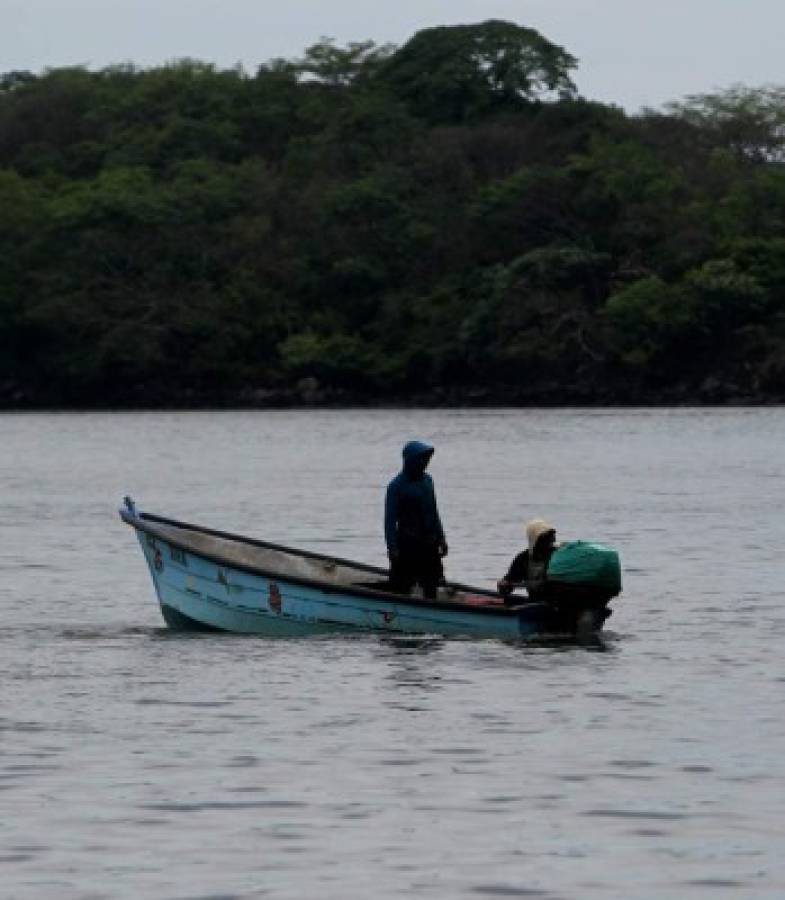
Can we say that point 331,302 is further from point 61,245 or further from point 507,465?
point 507,465

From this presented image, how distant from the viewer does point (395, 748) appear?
18953 millimetres

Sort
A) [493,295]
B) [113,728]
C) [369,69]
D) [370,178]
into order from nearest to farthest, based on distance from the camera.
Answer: [113,728]
[493,295]
[370,178]
[369,69]

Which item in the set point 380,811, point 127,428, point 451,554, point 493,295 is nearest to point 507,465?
point 451,554

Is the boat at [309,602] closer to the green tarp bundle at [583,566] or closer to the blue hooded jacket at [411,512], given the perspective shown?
the green tarp bundle at [583,566]

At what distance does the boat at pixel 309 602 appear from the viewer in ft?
80.6

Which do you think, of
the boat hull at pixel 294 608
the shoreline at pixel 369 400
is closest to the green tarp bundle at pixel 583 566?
the boat hull at pixel 294 608

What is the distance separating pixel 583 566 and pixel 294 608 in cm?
293

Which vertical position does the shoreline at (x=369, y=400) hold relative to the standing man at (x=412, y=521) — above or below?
below

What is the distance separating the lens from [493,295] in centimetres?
11681

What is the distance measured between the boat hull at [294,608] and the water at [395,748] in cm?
22

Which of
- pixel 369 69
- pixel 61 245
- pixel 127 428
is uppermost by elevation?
pixel 369 69

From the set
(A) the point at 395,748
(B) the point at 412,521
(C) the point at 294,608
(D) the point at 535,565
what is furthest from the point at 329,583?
(A) the point at 395,748

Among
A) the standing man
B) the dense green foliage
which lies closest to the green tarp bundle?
the standing man

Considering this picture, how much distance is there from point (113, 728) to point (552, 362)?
98935 millimetres
